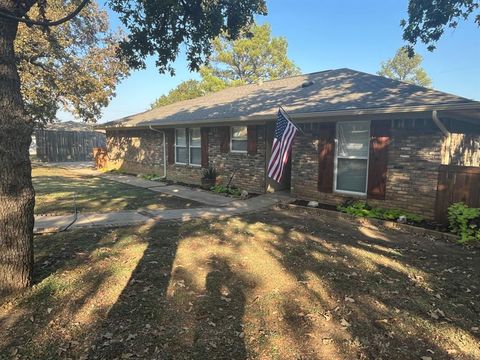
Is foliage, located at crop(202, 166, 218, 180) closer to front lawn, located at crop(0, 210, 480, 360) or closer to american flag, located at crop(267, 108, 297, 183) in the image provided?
american flag, located at crop(267, 108, 297, 183)

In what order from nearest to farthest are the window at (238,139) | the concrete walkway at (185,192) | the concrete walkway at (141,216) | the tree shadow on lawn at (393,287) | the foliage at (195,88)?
the tree shadow on lawn at (393,287) < the concrete walkway at (141,216) < the concrete walkway at (185,192) < the window at (238,139) < the foliage at (195,88)

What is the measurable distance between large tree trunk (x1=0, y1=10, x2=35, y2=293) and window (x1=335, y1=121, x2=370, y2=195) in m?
6.96

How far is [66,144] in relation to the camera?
26.4m

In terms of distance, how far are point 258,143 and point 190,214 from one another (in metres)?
3.80

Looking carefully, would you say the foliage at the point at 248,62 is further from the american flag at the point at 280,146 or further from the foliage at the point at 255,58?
the american flag at the point at 280,146

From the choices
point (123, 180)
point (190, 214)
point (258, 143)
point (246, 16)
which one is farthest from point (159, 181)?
point (246, 16)

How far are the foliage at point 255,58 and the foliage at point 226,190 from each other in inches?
1152

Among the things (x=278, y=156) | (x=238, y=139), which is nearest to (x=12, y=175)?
(x=278, y=156)

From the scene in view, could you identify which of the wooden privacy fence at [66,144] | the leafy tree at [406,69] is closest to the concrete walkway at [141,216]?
the wooden privacy fence at [66,144]

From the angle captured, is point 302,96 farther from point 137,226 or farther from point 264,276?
point 264,276

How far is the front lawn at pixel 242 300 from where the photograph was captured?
118 inches

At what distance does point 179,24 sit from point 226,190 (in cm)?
565

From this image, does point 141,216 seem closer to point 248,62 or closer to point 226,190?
point 226,190

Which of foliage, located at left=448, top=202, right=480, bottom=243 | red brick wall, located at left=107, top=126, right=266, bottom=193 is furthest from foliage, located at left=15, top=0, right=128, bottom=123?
foliage, located at left=448, top=202, right=480, bottom=243
